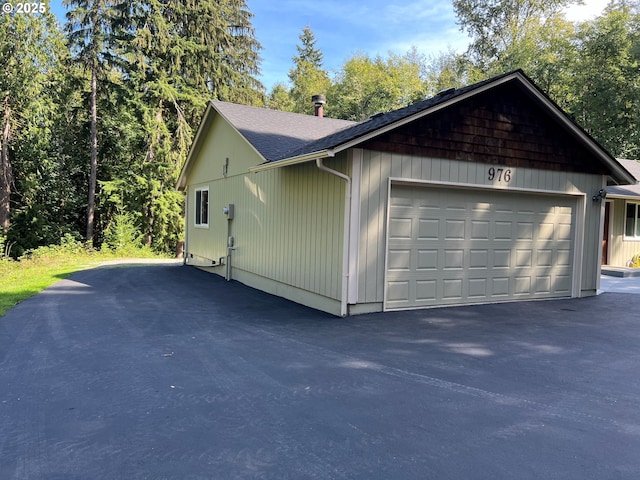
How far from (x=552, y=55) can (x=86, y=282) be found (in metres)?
25.0

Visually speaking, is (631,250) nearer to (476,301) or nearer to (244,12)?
(476,301)

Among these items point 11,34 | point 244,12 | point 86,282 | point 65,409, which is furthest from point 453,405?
point 244,12

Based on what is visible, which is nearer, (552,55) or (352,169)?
(352,169)

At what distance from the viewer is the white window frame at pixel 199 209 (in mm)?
13922

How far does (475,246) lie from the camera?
27.5ft

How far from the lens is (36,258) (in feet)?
56.9

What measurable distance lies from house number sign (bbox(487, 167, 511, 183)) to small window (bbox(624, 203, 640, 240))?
9.28 metres

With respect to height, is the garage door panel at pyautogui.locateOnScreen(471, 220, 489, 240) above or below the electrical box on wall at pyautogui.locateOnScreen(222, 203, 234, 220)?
below

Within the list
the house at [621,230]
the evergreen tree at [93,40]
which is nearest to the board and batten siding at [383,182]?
the house at [621,230]

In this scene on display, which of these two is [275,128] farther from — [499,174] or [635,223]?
[635,223]

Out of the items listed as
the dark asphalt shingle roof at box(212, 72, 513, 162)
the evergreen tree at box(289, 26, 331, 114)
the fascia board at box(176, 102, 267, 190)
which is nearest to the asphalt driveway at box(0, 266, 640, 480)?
the dark asphalt shingle roof at box(212, 72, 513, 162)

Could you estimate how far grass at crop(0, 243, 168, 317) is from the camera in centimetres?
949
